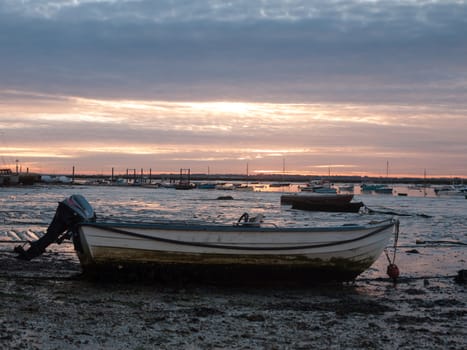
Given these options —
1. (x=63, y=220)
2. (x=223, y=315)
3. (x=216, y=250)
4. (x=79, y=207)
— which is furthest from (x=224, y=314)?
(x=63, y=220)

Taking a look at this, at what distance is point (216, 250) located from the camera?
1198cm

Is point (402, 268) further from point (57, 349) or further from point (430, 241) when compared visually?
point (57, 349)

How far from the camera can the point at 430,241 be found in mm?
21391

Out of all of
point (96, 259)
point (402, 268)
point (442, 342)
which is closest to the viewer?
point (442, 342)

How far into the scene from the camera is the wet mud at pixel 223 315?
802cm

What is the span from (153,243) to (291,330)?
413 centimetres

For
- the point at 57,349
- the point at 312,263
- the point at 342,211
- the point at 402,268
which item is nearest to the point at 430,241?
the point at 402,268

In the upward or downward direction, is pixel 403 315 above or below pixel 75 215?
below

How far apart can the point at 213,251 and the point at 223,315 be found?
253 centimetres

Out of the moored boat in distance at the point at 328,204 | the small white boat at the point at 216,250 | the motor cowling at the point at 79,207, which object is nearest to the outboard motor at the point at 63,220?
the motor cowling at the point at 79,207

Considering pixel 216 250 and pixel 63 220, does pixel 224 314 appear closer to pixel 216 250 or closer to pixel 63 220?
pixel 216 250

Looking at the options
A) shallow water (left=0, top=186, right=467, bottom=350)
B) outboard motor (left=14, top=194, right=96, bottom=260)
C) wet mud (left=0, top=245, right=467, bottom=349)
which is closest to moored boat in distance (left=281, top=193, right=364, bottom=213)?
shallow water (left=0, top=186, right=467, bottom=350)

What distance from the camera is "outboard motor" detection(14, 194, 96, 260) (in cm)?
1214

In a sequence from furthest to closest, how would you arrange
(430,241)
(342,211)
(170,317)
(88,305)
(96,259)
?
1. (342,211)
2. (430,241)
3. (96,259)
4. (88,305)
5. (170,317)
